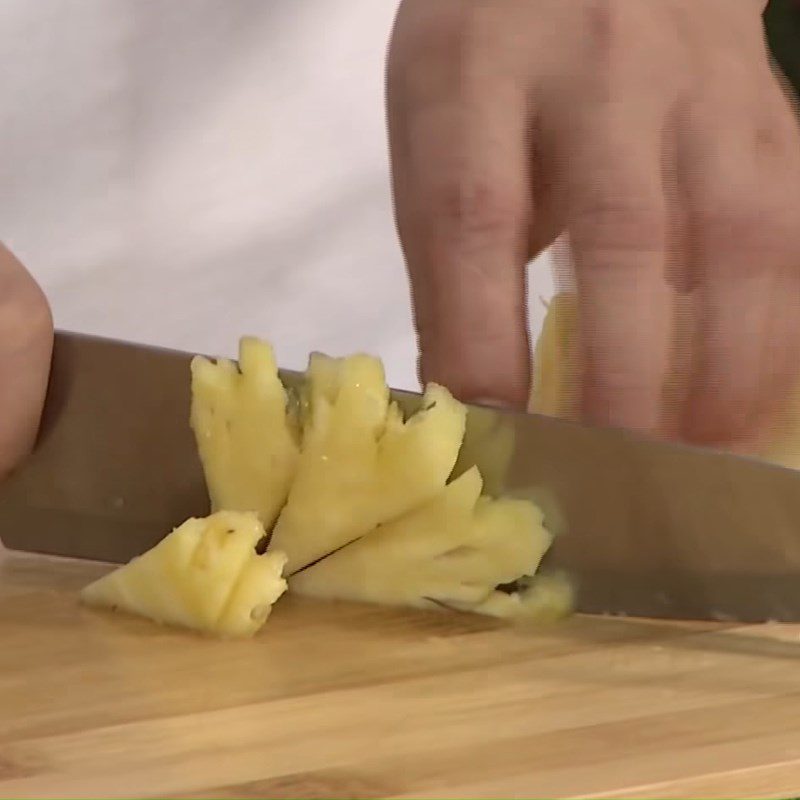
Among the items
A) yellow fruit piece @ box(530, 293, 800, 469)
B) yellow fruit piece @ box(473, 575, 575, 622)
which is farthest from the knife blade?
yellow fruit piece @ box(530, 293, 800, 469)

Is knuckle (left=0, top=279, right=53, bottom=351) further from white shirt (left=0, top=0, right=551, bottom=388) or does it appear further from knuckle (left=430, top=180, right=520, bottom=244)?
white shirt (left=0, top=0, right=551, bottom=388)

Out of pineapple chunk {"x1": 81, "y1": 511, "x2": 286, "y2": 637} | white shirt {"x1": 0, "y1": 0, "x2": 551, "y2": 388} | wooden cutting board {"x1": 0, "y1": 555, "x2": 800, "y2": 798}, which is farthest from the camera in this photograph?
white shirt {"x1": 0, "y1": 0, "x2": 551, "y2": 388}

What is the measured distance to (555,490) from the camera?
0.80m

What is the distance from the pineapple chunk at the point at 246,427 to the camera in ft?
2.56

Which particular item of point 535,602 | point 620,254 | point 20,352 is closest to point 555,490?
point 535,602

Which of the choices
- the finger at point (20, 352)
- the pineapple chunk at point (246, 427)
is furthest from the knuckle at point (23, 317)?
the pineapple chunk at point (246, 427)

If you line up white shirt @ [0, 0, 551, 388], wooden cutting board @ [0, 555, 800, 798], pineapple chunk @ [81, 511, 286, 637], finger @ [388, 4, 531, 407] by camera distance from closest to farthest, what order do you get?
wooden cutting board @ [0, 555, 800, 798] → pineapple chunk @ [81, 511, 286, 637] → finger @ [388, 4, 531, 407] → white shirt @ [0, 0, 551, 388]

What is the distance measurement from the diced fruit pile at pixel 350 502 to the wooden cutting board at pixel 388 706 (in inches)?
0.8

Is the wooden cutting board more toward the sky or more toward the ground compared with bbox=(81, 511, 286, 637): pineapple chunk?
more toward the ground

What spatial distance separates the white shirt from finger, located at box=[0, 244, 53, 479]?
39cm

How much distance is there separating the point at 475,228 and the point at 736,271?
22 cm

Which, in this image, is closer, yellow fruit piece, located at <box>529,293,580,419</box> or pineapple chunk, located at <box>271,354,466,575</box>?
pineapple chunk, located at <box>271,354,466,575</box>

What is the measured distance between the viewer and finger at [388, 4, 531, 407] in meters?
0.85

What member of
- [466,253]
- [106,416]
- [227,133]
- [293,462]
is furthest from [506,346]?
[227,133]
